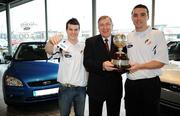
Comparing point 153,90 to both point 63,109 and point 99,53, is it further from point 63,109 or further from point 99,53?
point 63,109

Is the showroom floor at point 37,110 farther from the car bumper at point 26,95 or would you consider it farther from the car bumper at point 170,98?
the car bumper at point 170,98

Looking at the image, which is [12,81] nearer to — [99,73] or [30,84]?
[30,84]

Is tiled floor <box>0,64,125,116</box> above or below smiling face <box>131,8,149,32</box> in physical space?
below

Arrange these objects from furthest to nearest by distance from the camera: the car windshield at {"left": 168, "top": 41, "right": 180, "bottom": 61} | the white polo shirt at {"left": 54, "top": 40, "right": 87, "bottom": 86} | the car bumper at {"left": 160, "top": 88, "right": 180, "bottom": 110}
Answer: the car windshield at {"left": 168, "top": 41, "right": 180, "bottom": 61} → the car bumper at {"left": 160, "top": 88, "right": 180, "bottom": 110} → the white polo shirt at {"left": 54, "top": 40, "right": 87, "bottom": 86}

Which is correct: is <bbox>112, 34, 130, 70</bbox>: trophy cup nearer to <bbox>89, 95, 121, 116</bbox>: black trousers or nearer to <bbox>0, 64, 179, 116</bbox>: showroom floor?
<bbox>89, 95, 121, 116</bbox>: black trousers

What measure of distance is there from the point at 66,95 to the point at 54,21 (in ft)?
28.6

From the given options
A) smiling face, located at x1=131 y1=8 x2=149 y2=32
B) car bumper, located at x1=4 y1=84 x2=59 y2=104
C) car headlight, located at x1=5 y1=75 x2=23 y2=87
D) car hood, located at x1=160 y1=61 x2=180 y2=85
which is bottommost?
car bumper, located at x1=4 y1=84 x2=59 y2=104

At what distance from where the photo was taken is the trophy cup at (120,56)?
2.33 m

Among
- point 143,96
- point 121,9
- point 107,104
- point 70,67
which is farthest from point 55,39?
point 121,9

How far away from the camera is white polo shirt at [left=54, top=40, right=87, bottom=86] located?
2635mm

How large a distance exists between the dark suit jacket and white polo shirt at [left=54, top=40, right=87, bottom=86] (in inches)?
4.6

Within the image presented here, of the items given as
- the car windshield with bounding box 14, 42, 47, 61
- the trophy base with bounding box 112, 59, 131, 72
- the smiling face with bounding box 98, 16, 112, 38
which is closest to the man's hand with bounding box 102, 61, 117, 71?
the trophy base with bounding box 112, 59, 131, 72

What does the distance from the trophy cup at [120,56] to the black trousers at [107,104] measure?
36 cm

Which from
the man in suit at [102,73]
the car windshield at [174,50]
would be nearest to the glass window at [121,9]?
the car windshield at [174,50]
